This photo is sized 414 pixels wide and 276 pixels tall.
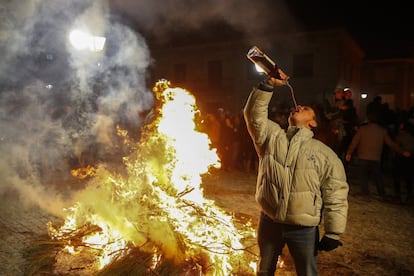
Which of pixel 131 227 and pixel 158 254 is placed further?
pixel 131 227

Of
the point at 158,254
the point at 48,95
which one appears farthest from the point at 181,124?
the point at 48,95

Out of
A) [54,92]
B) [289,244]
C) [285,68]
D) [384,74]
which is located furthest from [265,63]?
[384,74]

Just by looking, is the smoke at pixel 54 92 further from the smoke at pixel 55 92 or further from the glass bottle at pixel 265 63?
the glass bottle at pixel 265 63

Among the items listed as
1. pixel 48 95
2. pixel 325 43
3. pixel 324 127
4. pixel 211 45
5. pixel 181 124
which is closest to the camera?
pixel 181 124

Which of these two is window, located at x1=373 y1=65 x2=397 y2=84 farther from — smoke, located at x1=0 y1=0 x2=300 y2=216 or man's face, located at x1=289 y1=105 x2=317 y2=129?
man's face, located at x1=289 y1=105 x2=317 y2=129

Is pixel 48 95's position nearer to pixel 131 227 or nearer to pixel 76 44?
pixel 76 44

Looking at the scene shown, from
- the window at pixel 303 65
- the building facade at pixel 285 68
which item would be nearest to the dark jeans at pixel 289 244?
the building facade at pixel 285 68

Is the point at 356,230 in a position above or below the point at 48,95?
below

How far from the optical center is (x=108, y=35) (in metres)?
10.5

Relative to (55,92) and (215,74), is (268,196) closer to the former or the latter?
(55,92)

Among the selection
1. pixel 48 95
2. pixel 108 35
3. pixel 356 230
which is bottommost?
pixel 356 230

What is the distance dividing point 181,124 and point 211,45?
A: 73.8 ft

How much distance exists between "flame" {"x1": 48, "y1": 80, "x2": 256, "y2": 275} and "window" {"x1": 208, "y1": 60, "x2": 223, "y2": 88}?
21667 mm

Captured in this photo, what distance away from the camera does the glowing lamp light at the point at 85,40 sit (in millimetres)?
8797
